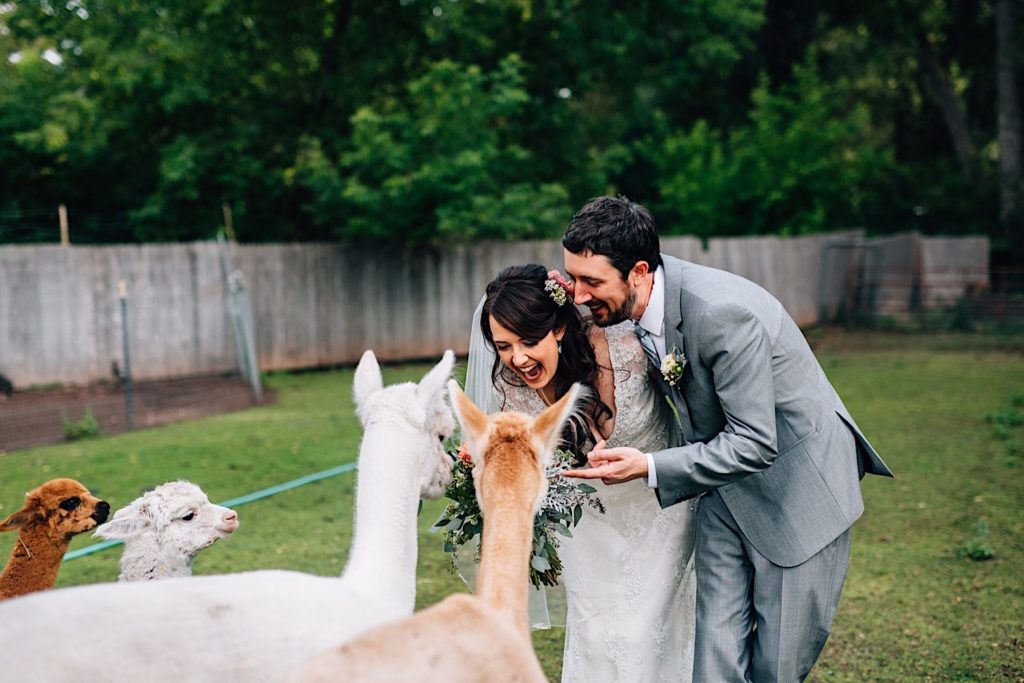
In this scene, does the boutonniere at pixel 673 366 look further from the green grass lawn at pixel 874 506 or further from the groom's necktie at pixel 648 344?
the green grass lawn at pixel 874 506

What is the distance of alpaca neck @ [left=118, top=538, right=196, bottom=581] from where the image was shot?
3764 mm

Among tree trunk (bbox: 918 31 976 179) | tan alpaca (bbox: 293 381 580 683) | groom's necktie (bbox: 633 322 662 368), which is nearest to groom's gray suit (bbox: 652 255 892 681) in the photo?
groom's necktie (bbox: 633 322 662 368)

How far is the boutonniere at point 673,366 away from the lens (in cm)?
346

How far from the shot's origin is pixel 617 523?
4109 millimetres

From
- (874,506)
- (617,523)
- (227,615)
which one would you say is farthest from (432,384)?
(874,506)

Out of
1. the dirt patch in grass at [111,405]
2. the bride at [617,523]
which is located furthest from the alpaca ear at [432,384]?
the dirt patch in grass at [111,405]

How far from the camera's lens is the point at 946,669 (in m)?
4.98

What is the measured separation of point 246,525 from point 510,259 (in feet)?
40.7

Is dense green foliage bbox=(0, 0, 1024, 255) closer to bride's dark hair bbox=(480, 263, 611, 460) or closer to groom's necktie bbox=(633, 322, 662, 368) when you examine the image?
bride's dark hair bbox=(480, 263, 611, 460)

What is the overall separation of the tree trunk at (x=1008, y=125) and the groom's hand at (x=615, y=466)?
84.0 feet

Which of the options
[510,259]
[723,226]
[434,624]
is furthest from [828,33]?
[434,624]

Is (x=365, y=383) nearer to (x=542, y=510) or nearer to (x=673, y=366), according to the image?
(x=542, y=510)

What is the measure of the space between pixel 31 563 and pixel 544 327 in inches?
99.5

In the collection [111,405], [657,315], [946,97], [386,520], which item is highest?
[946,97]
